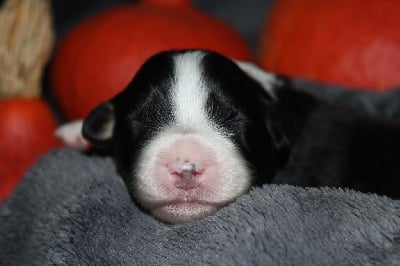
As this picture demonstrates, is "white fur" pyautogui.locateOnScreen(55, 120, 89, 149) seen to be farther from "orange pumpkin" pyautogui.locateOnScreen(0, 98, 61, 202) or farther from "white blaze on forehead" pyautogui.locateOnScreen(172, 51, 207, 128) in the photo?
"white blaze on forehead" pyautogui.locateOnScreen(172, 51, 207, 128)

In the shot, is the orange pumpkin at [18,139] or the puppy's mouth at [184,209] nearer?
the puppy's mouth at [184,209]

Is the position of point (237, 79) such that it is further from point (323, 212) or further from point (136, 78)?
point (323, 212)

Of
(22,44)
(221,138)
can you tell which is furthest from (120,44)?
(221,138)

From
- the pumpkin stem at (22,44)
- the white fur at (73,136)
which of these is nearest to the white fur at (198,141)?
the white fur at (73,136)

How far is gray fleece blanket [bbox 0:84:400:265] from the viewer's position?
61.4 inches

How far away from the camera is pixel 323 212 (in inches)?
64.9

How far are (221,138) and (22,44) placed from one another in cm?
131

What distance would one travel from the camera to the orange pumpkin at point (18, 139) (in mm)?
2748

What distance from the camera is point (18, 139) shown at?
2.76m

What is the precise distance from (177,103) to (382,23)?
145 centimetres

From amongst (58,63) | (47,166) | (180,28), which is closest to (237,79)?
(47,166)

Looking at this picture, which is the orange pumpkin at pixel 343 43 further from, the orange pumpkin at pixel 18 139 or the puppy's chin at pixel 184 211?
the puppy's chin at pixel 184 211

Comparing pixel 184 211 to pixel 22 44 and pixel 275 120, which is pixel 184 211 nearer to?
pixel 275 120

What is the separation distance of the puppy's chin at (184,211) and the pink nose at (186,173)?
0.26 ft
